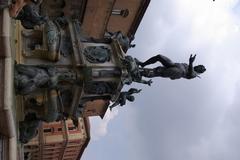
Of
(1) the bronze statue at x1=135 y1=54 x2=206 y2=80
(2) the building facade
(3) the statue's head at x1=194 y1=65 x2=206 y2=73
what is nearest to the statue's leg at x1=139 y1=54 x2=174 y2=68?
(1) the bronze statue at x1=135 y1=54 x2=206 y2=80

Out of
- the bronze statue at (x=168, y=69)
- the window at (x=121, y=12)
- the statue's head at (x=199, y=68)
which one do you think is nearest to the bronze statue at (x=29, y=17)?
the bronze statue at (x=168, y=69)

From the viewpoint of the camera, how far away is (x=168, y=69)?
17.4 meters

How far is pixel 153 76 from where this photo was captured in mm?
17734

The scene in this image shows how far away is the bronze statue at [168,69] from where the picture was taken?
17375 mm

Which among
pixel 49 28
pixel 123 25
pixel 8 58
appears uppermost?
pixel 8 58

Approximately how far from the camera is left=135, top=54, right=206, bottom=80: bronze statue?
17375 millimetres

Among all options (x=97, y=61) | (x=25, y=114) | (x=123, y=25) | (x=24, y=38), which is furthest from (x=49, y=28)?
(x=123, y=25)

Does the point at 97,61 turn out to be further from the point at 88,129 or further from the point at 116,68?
the point at 88,129

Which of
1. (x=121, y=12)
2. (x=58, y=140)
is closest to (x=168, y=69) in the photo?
(x=121, y=12)

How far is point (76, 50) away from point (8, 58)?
441 cm

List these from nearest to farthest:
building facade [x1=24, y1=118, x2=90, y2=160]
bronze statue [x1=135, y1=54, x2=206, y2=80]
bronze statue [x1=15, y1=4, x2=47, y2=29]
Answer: bronze statue [x1=15, y1=4, x2=47, y2=29] → bronze statue [x1=135, y1=54, x2=206, y2=80] → building facade [x1=24, y1=118, x2=90, y2=160]

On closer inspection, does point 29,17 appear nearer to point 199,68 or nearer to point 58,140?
point 199,68

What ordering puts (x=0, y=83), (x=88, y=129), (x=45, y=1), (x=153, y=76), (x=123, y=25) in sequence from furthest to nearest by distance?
(x=88, y=129), (x=123, y=25), (x=45, y=1), (x=153, y=76), (x=0, y=83)

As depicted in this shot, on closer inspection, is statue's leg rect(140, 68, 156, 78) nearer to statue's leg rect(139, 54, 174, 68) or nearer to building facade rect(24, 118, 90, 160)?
statue's leg rect(139, 54, 174, 68)
